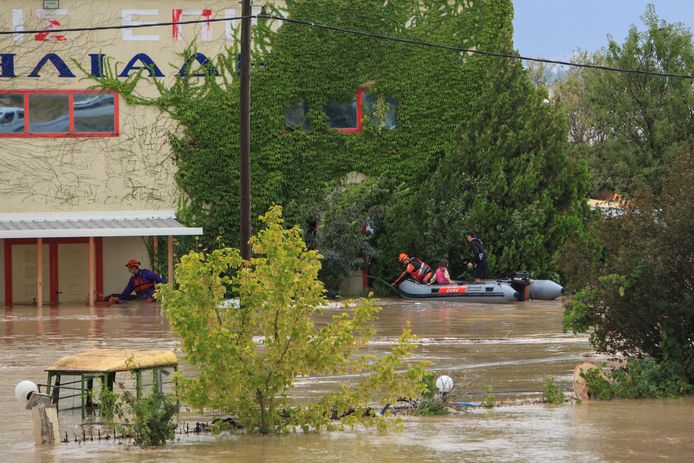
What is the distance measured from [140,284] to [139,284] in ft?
0.09

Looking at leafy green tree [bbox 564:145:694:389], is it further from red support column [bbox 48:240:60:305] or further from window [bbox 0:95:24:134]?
window [bbox 0:95:24:134]

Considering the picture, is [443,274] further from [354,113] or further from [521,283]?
[354,113]

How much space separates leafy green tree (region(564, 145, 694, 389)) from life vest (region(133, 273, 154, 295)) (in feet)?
66.5

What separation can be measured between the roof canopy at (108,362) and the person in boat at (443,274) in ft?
70.3

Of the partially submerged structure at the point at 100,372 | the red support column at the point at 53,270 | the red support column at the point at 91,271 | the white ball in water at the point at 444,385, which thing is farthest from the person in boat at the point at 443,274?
the partially submerged structure at the point at 100,372

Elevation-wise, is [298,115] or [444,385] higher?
[298,115]

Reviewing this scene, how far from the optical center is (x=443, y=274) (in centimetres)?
3481

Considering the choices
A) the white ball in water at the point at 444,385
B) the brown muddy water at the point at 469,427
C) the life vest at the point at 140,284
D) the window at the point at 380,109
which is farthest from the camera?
the window at the point at 380,109

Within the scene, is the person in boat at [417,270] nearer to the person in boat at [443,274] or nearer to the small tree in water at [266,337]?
the person in boat at [443,274]

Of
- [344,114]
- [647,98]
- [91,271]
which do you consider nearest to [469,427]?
[91,271]

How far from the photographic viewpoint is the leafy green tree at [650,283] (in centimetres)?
1609

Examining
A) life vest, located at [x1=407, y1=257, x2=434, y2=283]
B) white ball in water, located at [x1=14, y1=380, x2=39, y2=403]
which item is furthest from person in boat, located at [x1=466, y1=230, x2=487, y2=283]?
white ball in water, located at [x1=14, y1=380, x2=39, y2=403]

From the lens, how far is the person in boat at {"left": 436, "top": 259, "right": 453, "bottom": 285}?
114ft

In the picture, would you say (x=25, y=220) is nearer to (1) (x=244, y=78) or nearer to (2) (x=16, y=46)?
(2) (x=16, y=46)
